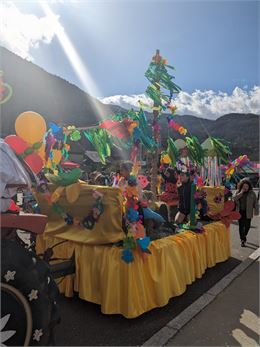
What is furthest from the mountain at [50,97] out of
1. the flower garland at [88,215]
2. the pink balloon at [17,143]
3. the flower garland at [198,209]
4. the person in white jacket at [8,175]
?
the person in white jacket at [8,175]

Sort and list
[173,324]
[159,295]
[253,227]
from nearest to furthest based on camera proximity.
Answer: [173,324], [159,295], [253,227]

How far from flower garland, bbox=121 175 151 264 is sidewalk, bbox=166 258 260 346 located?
0.98 m

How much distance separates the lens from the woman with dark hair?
7.95 meters

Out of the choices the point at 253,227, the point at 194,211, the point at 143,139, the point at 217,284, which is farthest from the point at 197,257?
the point at 253,227

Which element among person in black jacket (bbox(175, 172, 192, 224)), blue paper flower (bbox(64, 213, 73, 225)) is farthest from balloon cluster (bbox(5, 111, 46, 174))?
person in black jacket (bbox(175, 172, 192, 224))

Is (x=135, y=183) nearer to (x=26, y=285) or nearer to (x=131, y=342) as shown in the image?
(x=131, y=342)

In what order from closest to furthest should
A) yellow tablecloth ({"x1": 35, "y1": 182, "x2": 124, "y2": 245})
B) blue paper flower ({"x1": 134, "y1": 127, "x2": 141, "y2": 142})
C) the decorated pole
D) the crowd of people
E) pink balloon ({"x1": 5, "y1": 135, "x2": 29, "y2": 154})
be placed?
pink balloon ({"x1": 5, "y1": 135, "x2": 29, "y2": 154}), yellow tablecloth ({"x1": 35, "y1": 182, "x2": 124, "y2": 245}), blue paper flower ({"x1": 134, "y1": 127, "x2": 141, "y2": 142}), the crowd of people, the decorated pole

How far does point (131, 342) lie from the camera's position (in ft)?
11.4

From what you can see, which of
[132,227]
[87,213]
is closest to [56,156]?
[87,213]

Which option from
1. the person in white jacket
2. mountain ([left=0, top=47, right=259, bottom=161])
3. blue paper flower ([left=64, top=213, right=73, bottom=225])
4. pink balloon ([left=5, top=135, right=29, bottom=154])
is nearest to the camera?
the person in white jacket

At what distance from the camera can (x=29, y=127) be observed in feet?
12.0

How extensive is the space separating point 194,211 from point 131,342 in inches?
113

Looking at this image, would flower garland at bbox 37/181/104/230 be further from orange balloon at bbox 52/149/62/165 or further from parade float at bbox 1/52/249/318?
orange balloon at bbox 52/149/62/165

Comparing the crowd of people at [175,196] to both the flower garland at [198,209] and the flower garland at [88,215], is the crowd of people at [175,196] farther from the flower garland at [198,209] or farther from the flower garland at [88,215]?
the flower garland at [88,215]
